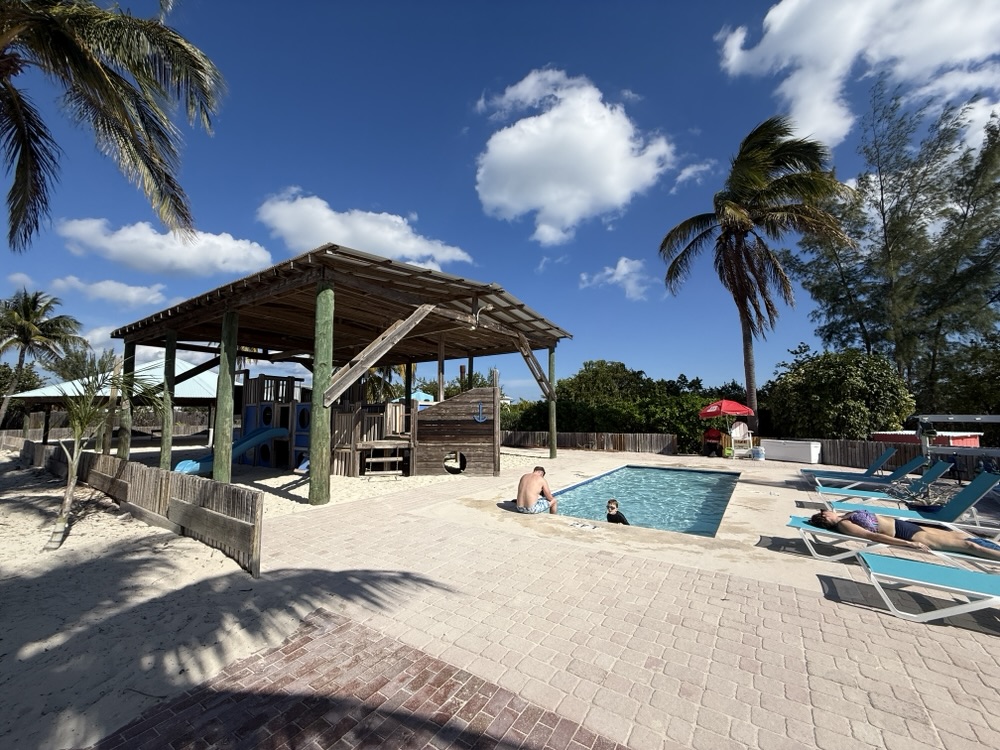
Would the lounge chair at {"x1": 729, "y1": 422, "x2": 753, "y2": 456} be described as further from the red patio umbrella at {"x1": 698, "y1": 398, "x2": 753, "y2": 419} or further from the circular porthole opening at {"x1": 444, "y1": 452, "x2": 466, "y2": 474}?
the circular porthole opening at {"x1": 444, "y1": 452, "x2": 466, "y2": 474}

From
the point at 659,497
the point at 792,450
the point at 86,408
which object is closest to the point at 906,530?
the point at 659,497

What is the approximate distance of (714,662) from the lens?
294cm

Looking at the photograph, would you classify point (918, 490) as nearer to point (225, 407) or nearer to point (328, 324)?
point (328, 324)

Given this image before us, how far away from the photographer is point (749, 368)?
17594 mm

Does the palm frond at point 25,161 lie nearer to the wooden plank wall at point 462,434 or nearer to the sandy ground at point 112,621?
the sandy ground at point 112,621

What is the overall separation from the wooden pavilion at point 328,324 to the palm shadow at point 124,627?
358 cm

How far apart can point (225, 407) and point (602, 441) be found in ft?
50.0

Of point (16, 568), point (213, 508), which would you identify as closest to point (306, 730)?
point (213, 508)

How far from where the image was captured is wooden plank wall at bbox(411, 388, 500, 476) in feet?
39.3

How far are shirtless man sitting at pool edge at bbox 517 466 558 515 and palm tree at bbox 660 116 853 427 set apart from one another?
13.7 meters

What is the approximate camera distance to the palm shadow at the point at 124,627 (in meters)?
2.55

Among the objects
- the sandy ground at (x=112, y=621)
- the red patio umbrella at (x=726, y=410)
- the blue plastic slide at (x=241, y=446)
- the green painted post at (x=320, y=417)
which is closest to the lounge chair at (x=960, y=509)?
the sandy ground at (x=112, y=621)

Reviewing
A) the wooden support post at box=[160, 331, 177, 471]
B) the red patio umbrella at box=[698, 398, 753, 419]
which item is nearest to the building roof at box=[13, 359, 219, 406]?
the wooden support post at box=[160, 331, 177, 471]

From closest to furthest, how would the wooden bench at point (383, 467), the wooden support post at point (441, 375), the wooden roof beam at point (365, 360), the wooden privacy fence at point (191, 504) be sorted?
the wooden privacy fence at point (191, 504)
the wooden roof beam at point (365, 360)
the wooden bench at point (383, 467)
the wooden support post at point (441, 375)
